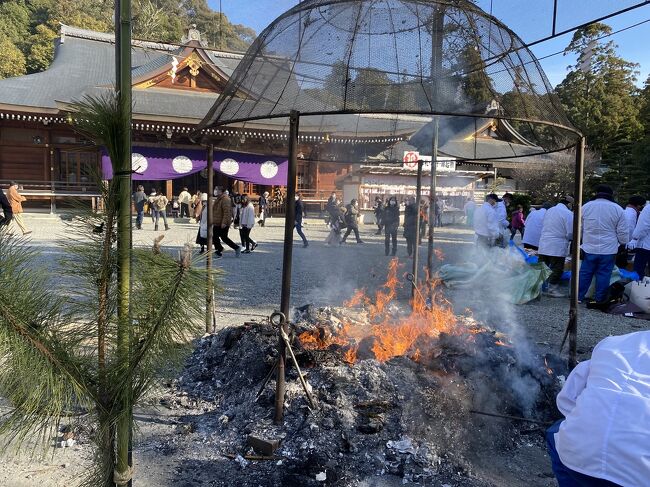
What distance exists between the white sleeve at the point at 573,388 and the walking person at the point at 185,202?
19688mm

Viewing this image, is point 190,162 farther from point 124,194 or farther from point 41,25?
point 41,25

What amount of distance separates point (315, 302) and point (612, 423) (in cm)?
597

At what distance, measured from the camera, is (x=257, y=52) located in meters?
3.46

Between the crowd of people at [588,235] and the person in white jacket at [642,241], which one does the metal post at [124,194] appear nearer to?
the crowd of people at [588,235]

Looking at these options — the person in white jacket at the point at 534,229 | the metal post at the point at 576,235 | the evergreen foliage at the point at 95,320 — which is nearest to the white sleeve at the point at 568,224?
the person in white jacket at the point at 534,229

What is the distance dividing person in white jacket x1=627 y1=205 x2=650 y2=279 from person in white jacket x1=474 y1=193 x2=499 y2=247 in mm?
2353

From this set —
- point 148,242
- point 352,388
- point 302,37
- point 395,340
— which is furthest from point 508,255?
point 148,242

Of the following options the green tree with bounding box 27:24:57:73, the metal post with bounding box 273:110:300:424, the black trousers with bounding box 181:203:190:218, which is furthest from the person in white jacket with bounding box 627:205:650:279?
the green tree with bounding box 27:24:57:73

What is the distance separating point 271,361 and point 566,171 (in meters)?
21.8

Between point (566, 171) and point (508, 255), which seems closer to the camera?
point (508, 255)

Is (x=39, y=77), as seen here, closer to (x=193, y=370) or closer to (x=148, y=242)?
(x=193, y=370)

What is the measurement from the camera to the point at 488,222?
927cm

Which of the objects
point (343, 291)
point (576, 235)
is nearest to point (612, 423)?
point (576, 235)

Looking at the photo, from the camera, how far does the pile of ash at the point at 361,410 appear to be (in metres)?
2.96
